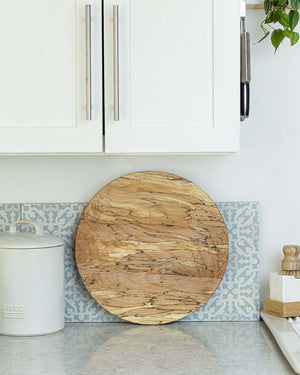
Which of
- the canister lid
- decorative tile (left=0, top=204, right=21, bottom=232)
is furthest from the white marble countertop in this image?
decorative tile (left=0, top=204, right=21, bottom=232)

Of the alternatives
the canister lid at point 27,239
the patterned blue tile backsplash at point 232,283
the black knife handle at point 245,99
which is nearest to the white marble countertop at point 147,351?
the patterned blue tile backsplash at point 232,283

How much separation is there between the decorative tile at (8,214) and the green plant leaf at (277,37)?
1.05m

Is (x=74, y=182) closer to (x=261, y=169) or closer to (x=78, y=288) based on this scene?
(x=78, y=288)

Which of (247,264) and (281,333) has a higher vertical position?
(247,264)

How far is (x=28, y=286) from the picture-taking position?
1.59 m

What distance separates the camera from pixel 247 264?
71.0 inches

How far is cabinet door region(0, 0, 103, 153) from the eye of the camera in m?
1.47

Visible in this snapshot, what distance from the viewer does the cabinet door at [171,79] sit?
1.48 meters

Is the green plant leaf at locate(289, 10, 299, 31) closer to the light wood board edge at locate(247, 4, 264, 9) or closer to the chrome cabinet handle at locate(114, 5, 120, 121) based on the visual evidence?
the light wood board edge at locate(247, 4, 264, 9)

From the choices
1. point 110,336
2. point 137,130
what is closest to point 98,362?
point 110,336

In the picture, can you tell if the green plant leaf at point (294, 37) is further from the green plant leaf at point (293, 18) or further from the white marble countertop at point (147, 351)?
the white marble countertop at point (147, 351)

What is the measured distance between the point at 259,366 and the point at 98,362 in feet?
1.39

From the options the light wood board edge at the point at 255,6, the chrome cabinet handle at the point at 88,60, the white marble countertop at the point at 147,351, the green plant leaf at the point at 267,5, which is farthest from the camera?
the light wood board edge at the point at 255,6

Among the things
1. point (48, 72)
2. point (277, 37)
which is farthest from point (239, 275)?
point (48, 72)
